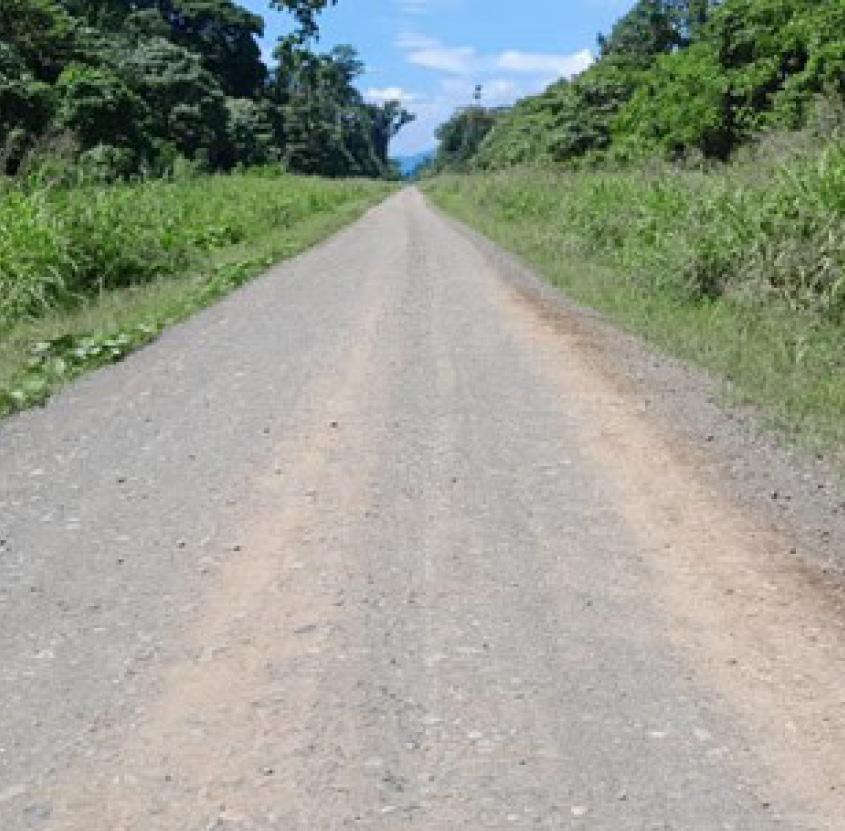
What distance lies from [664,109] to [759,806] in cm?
3613

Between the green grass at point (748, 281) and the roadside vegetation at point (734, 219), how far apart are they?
0.02m

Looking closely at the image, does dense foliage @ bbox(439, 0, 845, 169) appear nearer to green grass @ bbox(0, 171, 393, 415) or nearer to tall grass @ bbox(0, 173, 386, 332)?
green grass @ bbox(0, 171, 393, 415)

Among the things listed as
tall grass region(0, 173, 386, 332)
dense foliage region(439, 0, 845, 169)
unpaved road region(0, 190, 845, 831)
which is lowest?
unpaved road region(0, 190, 845, 831)

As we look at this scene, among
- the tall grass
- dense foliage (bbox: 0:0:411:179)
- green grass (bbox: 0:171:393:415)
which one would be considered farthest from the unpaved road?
dense foliage (bbox: 0:0:411:179)

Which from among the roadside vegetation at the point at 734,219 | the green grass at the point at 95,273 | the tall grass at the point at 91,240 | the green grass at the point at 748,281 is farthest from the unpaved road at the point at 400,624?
the tall grass at the point at 91,240

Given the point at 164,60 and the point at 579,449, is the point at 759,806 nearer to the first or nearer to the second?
the point at 579,449

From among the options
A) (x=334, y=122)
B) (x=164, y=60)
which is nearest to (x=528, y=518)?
(x=164, y=60)

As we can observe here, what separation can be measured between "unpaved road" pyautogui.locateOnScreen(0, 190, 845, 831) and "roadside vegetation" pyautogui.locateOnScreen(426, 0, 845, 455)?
2.04 m

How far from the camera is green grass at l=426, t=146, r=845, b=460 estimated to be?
840cm

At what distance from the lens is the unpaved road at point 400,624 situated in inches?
123

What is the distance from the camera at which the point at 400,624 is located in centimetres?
419

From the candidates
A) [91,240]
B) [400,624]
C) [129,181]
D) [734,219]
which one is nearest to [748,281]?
[734,219]

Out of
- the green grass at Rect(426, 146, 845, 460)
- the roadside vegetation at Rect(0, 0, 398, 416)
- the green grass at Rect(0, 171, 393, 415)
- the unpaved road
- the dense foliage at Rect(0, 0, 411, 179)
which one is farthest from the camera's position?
the dense foliage at Rect(0, 0, 411, 179)

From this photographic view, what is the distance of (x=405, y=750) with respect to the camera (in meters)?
3.31
